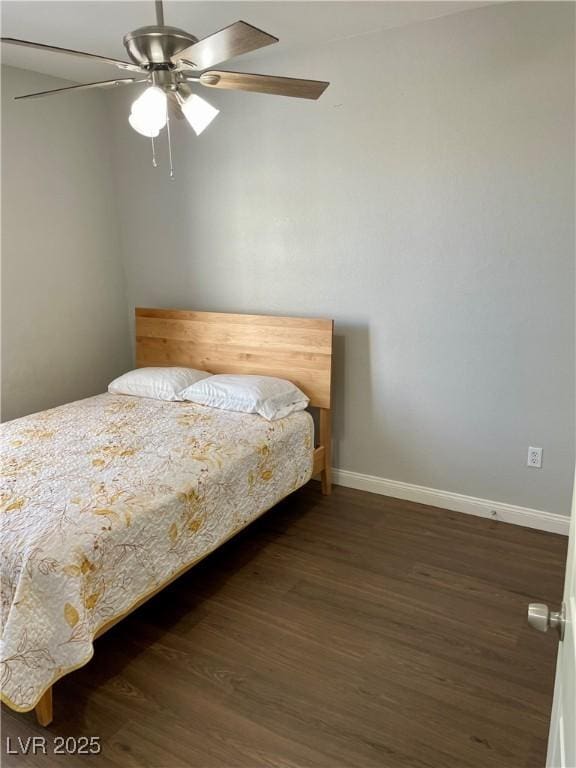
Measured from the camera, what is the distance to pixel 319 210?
331 centimetres

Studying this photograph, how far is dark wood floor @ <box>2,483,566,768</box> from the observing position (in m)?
1.80

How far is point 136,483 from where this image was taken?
2336 mm

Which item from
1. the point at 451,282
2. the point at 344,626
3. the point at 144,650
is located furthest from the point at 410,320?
the point at 144,650

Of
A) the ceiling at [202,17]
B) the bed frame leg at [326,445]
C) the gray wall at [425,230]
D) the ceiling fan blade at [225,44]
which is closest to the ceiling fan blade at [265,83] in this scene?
the ceiling fan blade at [225,44]

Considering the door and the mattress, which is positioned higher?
the door

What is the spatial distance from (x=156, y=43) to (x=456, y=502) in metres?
2.64

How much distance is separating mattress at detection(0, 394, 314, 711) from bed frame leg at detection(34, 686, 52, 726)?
0.11 metres

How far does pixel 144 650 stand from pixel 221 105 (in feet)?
9.87

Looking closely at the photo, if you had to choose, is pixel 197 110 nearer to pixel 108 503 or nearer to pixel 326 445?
pixel 108 503

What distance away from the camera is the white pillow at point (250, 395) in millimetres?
3131

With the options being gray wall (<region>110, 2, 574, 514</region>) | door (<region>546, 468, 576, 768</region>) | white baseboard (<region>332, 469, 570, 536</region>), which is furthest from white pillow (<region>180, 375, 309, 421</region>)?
door (<region>546, 468, 576, 768</region>)

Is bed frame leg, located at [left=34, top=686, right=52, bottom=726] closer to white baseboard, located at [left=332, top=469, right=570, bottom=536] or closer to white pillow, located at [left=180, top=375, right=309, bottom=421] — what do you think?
white pillow, located at [left=180, top=375, right=309, bottom=421]

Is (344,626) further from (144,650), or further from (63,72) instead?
(63,72)

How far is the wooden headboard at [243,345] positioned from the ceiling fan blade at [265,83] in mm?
1438
